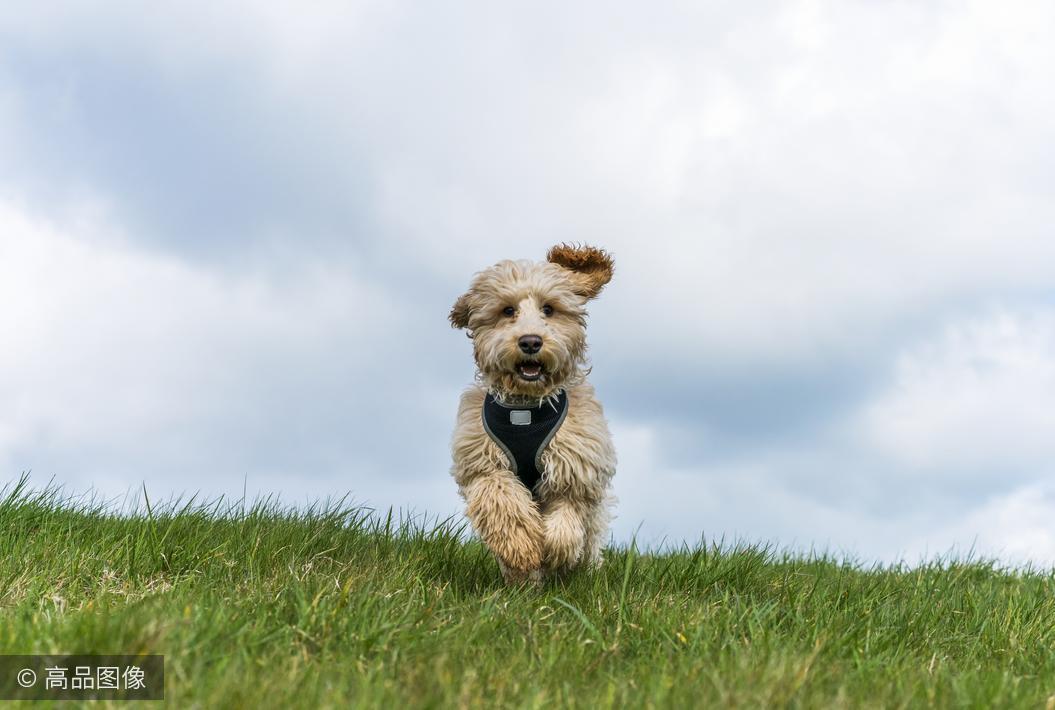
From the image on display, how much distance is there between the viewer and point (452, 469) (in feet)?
22.6

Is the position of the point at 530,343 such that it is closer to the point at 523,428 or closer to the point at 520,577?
the point at 523,428

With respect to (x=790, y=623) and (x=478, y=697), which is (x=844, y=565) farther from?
(x=478, y=697)

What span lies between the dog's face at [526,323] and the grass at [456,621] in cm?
125

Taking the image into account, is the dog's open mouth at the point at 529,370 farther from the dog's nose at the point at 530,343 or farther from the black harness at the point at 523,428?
the black harness at the point at 523,428

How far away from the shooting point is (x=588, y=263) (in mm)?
7012

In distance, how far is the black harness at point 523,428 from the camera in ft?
21.3

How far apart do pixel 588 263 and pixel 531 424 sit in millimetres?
1215

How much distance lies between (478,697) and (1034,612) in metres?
4.59

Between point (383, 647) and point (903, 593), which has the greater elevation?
point (903, 593)

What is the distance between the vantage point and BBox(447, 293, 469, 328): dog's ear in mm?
6754

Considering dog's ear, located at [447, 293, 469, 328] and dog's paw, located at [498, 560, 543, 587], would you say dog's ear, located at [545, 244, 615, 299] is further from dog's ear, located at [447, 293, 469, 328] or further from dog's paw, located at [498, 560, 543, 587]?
dog's paw, located at [498, 560, 543, 587]

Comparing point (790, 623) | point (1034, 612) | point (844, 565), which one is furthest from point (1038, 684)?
point (844, 565)

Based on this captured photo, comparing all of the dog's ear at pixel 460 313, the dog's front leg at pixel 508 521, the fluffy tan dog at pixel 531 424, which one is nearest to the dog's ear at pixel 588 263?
the fluffy tan dog at pixel 531 424

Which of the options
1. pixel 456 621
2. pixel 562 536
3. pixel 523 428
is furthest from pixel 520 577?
pixel 456 621
